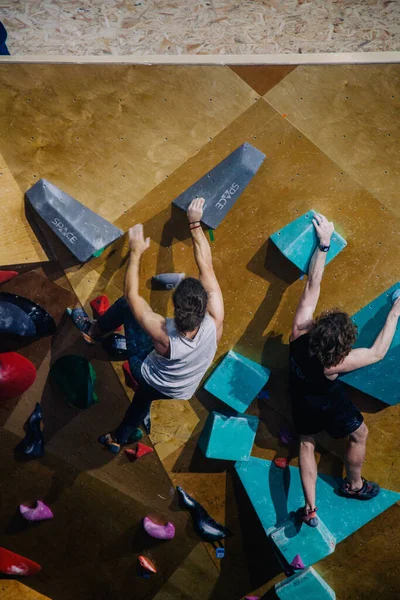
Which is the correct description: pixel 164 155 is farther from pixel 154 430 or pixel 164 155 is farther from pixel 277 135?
pixel 154 430

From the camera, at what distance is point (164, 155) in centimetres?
492

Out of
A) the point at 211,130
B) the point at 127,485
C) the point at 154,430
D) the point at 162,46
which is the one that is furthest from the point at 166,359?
the point at 162,46

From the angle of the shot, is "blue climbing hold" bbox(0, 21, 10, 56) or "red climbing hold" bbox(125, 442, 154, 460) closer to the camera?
"blue climbing hold" bbox(0, 21, 10, 56)

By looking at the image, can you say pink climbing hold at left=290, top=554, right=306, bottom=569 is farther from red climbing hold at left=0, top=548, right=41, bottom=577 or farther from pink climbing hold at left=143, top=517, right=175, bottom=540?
red climbing hold at left=0, top=548, right=41, bottom=577

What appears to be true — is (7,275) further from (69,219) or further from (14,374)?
(14,374)

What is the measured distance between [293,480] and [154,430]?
120 cm

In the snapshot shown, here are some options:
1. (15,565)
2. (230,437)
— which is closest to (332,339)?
(230,437)

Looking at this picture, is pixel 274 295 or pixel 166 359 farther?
pixel 274 295

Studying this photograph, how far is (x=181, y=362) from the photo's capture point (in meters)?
4.14

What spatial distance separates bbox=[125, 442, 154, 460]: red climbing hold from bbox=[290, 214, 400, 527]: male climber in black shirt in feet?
4.04

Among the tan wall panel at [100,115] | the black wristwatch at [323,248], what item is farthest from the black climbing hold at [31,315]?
the black wristwatch at [323,248]

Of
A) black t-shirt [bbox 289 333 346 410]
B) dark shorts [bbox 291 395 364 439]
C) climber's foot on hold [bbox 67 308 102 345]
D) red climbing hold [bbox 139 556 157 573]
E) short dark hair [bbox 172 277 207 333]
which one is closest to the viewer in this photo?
short dark hair [bbox 172 277 207 333]

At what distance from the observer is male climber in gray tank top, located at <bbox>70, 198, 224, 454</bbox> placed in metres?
4.07

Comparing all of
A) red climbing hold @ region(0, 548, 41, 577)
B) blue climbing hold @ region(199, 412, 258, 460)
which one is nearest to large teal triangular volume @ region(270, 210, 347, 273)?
blue climbing hold @ region(199, 412, 258, 460)
